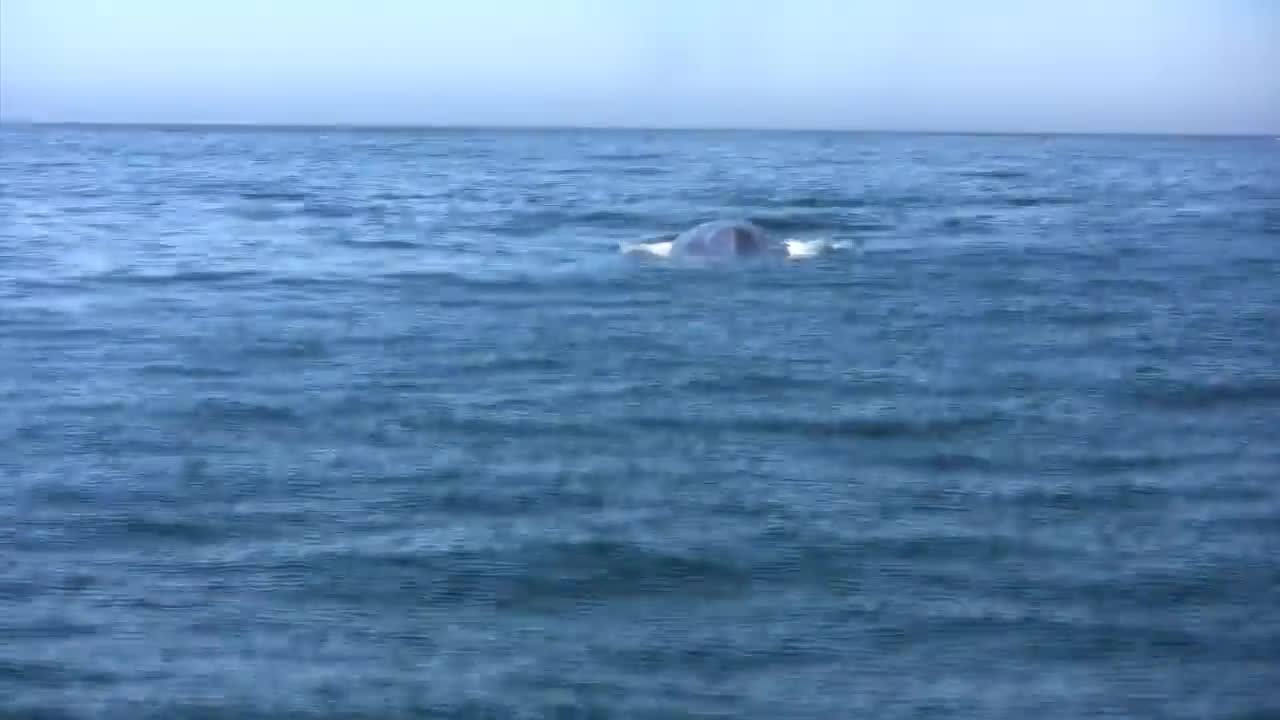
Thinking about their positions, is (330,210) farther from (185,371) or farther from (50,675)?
(50,675)

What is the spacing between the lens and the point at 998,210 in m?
42.1

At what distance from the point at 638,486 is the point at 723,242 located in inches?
698

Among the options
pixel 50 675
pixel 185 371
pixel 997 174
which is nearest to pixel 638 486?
pixel 50 675

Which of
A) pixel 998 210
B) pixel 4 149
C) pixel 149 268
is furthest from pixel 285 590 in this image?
pixel 4 149

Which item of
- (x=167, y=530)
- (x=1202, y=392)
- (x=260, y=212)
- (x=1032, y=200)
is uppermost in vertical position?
(x=1032, y=200)

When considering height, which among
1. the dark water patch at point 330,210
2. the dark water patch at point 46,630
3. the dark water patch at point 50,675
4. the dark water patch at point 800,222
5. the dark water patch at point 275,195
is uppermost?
the dark water patch at point 800,222

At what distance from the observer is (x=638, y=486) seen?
13477 mm

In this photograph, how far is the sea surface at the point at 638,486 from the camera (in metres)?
9.44

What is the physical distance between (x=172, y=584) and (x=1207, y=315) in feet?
54.7

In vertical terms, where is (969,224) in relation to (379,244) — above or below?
above

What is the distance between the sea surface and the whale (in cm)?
67

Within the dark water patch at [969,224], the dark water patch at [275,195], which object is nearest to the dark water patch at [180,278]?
the dark water patch at [969,224]

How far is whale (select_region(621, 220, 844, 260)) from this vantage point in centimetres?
3048

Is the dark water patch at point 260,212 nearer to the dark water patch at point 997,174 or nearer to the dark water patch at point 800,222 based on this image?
the dark water patch at point 800,222
